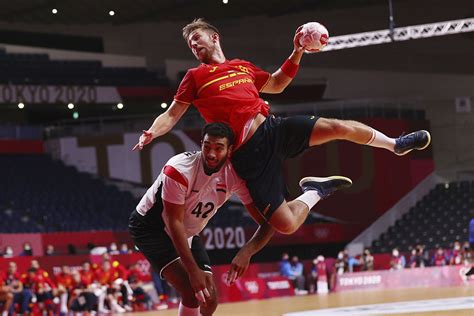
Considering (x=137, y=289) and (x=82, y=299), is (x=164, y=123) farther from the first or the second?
(x=137, y=289)

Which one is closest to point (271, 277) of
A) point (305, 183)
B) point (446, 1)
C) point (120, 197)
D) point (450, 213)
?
point (120, 197)

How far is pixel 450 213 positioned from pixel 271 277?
34.0 feet

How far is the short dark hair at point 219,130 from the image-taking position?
716 centimetres

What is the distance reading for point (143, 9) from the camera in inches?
1490

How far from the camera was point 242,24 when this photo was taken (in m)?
39.8

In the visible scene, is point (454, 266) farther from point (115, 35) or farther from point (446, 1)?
point (115, 35)

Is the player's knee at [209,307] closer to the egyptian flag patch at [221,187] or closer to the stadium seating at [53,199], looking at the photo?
the egyptian flag patch at [221,187]

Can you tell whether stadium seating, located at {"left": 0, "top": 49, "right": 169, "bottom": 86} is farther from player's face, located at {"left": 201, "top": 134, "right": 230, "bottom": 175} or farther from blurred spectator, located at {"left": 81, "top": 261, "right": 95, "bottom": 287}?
player's face, located at {"left": 201, "top": 134, "right": 230, "bottom": 175}

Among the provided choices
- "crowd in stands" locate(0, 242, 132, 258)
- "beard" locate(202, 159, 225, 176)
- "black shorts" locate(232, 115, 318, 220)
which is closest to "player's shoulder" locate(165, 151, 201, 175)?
"beard" locate(202, 159, 225, 176)

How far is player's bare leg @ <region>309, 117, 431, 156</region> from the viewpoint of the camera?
7.89 meters

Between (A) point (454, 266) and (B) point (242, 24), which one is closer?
(A) point (454, 266)

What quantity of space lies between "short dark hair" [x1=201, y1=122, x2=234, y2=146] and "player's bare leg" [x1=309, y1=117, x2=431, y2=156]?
0.93 meters

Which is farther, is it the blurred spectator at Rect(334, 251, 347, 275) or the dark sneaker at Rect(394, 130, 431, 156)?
the blurred spectator at Rect(334, 251, 347, 275)

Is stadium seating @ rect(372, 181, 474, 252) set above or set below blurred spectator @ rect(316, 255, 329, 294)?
above
